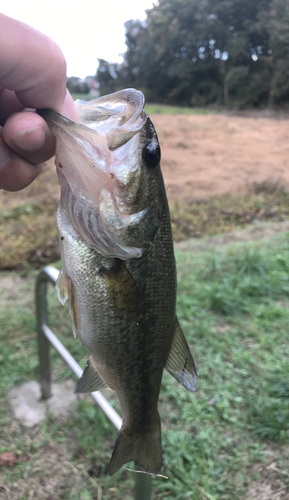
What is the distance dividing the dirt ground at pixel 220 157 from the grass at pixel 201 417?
15.8 ft

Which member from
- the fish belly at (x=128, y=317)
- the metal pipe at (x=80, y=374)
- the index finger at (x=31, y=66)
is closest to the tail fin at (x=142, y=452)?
the fish belly at (x=128, y=317)

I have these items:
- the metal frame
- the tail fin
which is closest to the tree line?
the metal frame

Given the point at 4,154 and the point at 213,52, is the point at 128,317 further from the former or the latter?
the point at 213,52

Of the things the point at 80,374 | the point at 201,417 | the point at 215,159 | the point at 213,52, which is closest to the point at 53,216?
the point at 80,374

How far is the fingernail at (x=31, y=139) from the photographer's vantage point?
1.02m

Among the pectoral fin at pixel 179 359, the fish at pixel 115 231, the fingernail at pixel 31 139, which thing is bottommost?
the pectoral fin at pixel 179 359

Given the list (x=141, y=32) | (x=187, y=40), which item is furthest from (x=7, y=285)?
(x=141, y=32)

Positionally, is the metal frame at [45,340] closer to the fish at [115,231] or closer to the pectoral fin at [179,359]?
the pectoral fin at [179,359]

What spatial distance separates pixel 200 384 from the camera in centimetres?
272

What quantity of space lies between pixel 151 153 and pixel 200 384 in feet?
7.14

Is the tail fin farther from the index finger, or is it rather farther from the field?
the index finger

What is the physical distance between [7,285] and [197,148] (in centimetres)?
961

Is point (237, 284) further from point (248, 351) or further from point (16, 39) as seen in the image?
point (16, 39)

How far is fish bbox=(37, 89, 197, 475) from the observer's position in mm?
1029
